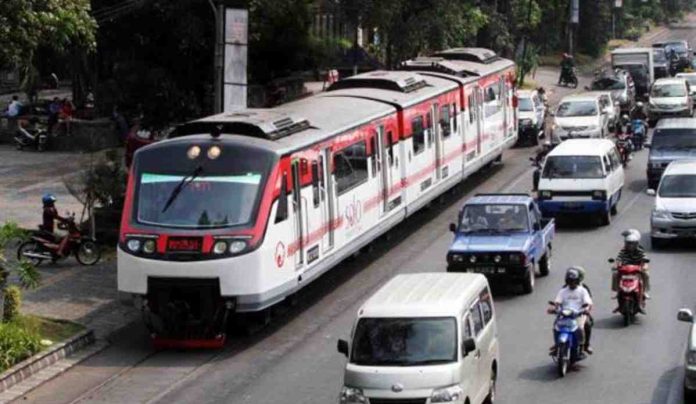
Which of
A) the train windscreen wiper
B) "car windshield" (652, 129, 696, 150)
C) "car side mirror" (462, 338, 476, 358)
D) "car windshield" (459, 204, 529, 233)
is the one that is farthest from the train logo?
"car windshield" (652, 129, 696, 150)

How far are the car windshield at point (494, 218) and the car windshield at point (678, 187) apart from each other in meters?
5.85

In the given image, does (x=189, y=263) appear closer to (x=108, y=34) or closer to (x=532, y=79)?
(x=108, y=34)

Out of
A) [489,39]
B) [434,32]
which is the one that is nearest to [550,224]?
[434,32]

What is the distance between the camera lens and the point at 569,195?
36.2 meters

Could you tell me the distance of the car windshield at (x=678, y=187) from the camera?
111ft

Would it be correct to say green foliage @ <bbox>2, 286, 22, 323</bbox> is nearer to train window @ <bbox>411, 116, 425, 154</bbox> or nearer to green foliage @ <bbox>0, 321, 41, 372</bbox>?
green foliage @ <bbox>0, 321, 41, 372</bbox>

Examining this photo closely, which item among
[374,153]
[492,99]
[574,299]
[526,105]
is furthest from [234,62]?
[526,105]

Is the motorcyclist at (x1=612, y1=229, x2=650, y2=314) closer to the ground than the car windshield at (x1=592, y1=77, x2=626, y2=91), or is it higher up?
closer to the ground

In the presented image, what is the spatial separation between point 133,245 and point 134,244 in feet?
0.09

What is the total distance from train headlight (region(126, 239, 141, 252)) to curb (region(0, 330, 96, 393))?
1.60 meters

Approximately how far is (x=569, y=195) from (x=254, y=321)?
40.1 feet

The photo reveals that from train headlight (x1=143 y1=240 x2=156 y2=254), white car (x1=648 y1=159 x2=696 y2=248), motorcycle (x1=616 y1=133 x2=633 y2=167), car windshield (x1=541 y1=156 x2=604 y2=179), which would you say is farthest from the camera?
motorcycle (x1=616 y1=133 x2=633 y2=167)

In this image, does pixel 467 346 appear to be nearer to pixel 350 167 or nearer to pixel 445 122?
pixel 350 167

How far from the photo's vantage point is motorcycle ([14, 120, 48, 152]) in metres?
48.6
